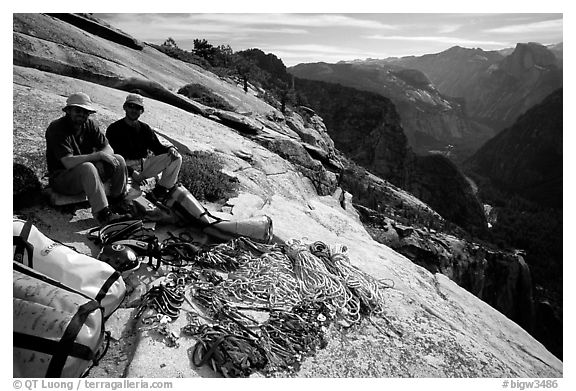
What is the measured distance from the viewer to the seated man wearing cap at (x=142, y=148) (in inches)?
281

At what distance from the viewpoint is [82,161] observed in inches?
233

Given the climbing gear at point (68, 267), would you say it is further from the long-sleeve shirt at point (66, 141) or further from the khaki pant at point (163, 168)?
the khaki pant at point (163, 168)

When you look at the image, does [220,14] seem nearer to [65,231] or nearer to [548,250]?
[65,231]

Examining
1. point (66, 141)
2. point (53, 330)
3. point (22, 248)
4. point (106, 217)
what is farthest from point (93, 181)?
point (53, 330)

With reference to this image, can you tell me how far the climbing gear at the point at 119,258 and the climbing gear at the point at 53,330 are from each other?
1226mm

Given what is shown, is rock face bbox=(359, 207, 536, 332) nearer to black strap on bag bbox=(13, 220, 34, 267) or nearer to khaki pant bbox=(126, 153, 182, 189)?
khaki pant bbox=(126, 153, 182, 189)

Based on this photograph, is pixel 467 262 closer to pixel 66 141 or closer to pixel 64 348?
pixel 66 141

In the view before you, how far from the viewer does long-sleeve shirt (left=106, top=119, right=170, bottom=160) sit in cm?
732

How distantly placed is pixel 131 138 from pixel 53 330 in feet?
15.1

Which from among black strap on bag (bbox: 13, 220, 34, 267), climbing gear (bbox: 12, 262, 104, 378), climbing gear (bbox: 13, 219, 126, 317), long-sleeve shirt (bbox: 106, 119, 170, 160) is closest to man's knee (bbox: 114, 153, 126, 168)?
long-sleeve shirt (bbox: 106, 119, 170, 160)

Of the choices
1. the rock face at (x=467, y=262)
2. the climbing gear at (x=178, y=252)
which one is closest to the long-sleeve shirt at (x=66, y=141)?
the climbing gear at (x=178, y=252)

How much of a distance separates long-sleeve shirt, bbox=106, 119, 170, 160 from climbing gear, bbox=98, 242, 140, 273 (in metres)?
2.69

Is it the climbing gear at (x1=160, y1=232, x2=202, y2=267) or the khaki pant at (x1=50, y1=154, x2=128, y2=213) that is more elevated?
the khaki pant at (x1=50, y1=154, x2=128, y2=213)

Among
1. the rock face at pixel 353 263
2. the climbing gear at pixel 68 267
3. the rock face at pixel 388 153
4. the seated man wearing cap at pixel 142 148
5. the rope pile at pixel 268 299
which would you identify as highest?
the seated man wearing cap at pixel 142 148
